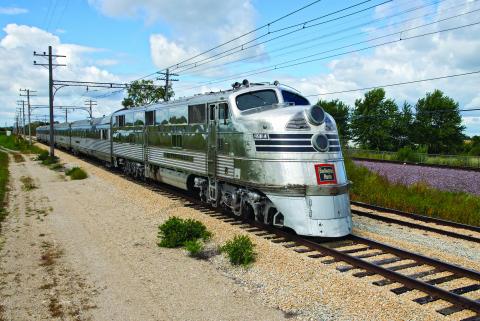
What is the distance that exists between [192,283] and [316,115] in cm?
460

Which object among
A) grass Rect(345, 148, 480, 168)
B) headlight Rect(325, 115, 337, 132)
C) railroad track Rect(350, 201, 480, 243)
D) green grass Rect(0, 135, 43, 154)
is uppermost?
headlight Rect(325, 115, 337, 132)

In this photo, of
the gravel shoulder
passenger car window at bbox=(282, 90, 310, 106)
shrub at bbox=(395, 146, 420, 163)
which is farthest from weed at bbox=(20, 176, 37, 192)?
shrub at bbox=(395, 146, 420, 163)

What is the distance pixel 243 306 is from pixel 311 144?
14.0 feet

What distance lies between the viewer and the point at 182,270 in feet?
25.0

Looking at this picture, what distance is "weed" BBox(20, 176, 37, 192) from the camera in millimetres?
18094

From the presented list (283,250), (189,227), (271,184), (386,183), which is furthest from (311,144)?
(386,183)

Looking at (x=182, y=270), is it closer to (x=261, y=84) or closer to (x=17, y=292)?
(x=17, y=292)

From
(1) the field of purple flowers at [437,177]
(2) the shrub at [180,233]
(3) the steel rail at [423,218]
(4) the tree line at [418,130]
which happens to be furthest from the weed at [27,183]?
(4) the tree line at [418,130]

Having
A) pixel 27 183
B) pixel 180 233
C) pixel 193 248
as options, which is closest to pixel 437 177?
pixel 180 233

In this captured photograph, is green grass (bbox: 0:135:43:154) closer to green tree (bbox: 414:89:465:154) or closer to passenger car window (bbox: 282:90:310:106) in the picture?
passenger car window (bbox: 282:90:310:106)

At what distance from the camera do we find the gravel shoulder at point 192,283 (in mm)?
5883

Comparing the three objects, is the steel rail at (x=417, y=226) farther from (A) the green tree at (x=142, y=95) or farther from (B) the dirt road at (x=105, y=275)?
(A) the green tree at (x=142, y=95)

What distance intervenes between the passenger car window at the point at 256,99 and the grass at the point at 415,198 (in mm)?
6970

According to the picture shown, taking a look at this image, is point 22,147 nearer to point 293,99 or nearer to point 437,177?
point 437,177
